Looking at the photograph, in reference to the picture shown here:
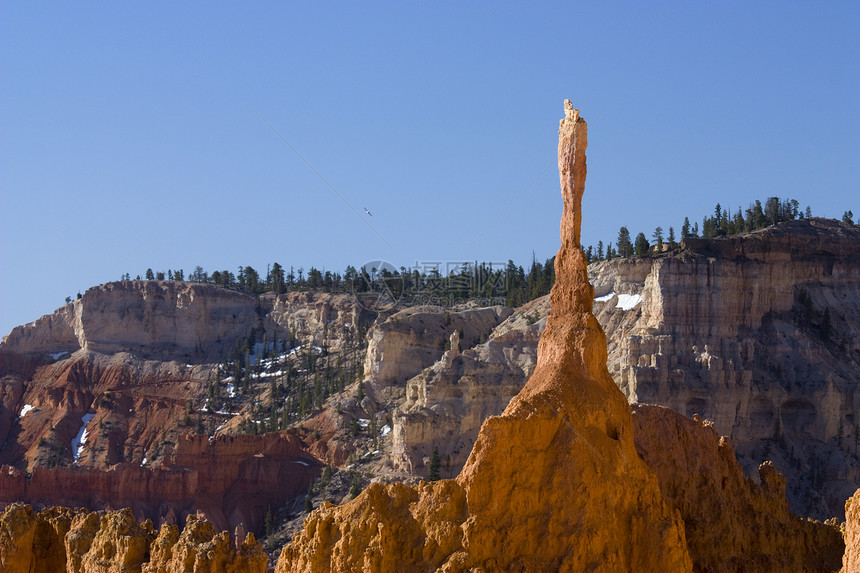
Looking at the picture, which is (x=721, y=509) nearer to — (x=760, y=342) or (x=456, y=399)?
(x=456, y=399)

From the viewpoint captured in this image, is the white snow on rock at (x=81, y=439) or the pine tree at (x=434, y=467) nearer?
the pine tree at (x=434, y=467)

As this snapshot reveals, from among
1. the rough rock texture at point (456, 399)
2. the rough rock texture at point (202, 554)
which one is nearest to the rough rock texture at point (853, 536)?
the rough rock texture at point (202, 554)

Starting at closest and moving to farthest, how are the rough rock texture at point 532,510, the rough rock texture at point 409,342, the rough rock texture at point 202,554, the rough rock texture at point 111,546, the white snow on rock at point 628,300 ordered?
the rough rock texture at point 532,510 → the rough rock texture at point 202,554 → the rough rock texture at point 111,546 → the white snow on rock at point 628,300 → the rough rock texture at point 409,342

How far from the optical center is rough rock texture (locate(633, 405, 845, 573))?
108 ft

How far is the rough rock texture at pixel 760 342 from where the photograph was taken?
90.2 metres

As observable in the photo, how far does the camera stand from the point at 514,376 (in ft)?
328

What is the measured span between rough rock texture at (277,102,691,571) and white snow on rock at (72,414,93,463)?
96.2 metres

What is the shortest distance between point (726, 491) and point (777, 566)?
102 inches

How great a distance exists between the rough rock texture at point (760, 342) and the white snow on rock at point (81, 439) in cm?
4744

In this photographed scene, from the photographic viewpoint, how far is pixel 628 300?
106 metres

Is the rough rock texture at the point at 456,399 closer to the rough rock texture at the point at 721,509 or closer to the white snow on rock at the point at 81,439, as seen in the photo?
the white snow on rock at the point at 81,439

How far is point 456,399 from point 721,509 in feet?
213

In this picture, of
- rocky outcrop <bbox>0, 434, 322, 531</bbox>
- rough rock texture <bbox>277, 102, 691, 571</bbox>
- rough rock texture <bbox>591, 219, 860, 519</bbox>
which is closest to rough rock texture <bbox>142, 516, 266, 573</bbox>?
rough rock texture <bbox>277, 102, 691, 571</bbox>

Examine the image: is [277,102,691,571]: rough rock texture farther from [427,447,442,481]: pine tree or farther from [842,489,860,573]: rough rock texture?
[427,447,442,481]: pine tree
